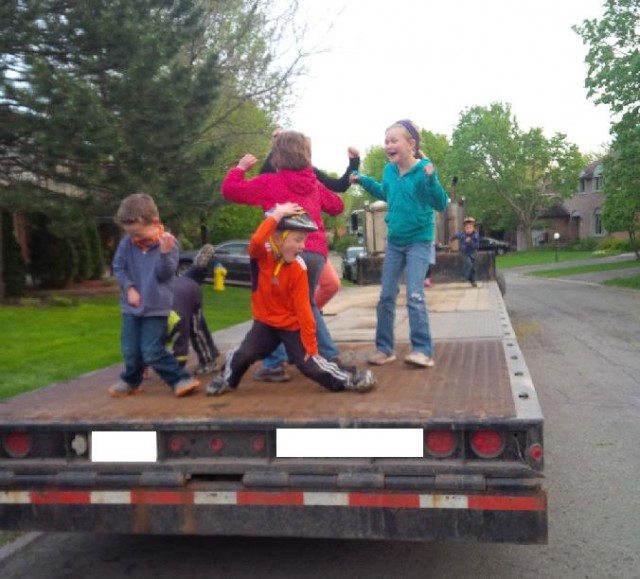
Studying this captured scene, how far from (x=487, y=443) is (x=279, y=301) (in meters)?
1.56

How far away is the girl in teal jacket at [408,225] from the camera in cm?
508

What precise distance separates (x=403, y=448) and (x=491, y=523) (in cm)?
45

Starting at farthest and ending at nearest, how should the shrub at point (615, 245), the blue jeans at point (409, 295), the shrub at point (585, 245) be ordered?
the shrub at point (585, 245), the shrub at point (615, 245), the blue jeans at point (409, 295)

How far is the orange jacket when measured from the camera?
14.0ft

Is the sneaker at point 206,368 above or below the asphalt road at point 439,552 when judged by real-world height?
above

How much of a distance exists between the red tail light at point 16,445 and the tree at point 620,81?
900 inches

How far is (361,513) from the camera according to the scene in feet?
10.5

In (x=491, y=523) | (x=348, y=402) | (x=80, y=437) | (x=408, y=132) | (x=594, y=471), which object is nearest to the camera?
(x=491, y=523)

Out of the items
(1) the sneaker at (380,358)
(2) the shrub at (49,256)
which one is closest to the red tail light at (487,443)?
(1) the sneaker at (380,358)

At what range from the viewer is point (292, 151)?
4.64m

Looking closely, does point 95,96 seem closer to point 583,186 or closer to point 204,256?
point 204,256

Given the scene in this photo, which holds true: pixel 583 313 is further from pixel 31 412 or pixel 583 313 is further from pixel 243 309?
pixel 31 412

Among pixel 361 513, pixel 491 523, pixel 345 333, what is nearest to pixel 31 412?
pixel 361 513

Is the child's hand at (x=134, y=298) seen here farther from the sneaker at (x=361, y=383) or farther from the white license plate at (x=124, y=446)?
the sneaker at (x=361, y=383)
